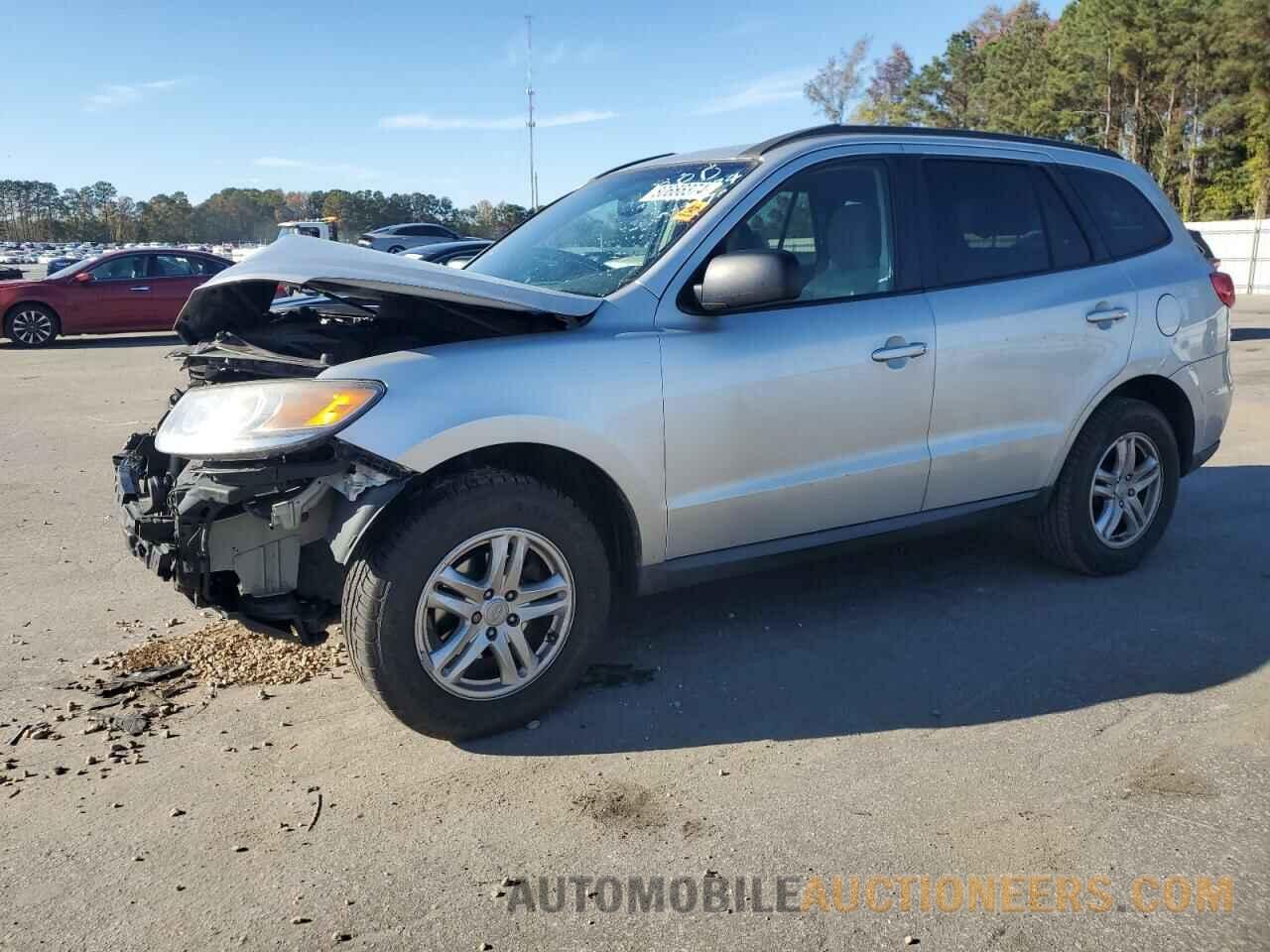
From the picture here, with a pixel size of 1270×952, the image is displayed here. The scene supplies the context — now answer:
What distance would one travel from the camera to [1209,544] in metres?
5.54

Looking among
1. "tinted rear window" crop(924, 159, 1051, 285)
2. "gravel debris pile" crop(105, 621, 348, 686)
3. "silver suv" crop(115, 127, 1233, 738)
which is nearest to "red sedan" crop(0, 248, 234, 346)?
"gravel debris pile" crop(105, 621, 348, 686)

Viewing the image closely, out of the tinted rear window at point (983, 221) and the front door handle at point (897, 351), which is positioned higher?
the tinted rear window at point (983, 221)

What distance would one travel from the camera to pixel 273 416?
10.4 feet

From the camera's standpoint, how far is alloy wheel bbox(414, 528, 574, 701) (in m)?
3.35

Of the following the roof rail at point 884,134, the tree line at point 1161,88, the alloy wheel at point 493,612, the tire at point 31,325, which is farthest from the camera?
the tree line at point 1161,88

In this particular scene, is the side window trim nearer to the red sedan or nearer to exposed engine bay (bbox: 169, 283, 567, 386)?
exposed engine bay (bbox: 169, 283, 567, 386)

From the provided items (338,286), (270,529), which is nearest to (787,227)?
(338,286)

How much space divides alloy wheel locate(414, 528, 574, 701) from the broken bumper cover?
32 centimetres

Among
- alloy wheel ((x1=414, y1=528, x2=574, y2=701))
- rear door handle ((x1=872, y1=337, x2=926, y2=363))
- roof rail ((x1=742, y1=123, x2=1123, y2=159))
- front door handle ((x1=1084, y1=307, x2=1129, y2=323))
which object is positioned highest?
roof rail ((x1=742, y1=123, x2=1123, y2=159))

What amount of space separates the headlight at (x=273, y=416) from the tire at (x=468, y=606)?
0.36m

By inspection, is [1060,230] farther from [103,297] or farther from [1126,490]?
[103,297]

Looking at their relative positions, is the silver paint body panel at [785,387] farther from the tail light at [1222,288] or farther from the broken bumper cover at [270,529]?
the tail light at [1222,288]

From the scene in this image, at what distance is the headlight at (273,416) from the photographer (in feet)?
10.3

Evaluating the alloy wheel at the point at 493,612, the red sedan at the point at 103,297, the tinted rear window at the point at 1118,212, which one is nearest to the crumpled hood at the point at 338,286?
the alloy wheel at the point at 493,612
